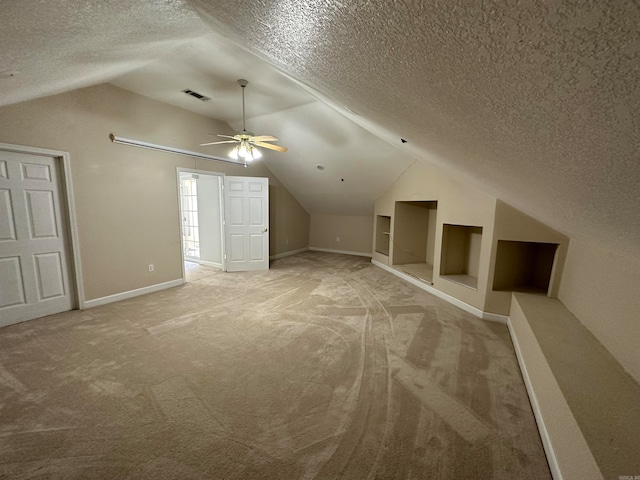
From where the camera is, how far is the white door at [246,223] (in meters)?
5.36

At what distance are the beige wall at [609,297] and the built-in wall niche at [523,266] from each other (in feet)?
2.37

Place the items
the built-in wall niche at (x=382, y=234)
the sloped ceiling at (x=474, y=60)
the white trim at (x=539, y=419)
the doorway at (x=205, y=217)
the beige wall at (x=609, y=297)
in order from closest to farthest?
1. the sloped ceiling at (x=474, y=60)
2. the white trim at (x=539, y=419)
3. the beige wall at (x=609, y=297)
4. the doorway at (x=205, y=217)
5. the built-in wall niche at (x=382, y=234)

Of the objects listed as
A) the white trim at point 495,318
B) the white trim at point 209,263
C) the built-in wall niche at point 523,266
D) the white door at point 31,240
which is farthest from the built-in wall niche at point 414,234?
the white door at point 31,240

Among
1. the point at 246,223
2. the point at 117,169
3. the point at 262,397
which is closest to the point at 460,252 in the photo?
the point at 262,397

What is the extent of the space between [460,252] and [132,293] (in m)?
5.17

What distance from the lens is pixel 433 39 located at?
56 centimetres

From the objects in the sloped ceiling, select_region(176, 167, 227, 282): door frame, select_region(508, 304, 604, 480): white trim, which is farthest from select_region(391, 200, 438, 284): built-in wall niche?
the sloped ceiling

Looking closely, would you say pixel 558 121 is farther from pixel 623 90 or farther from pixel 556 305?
pixel 556 305

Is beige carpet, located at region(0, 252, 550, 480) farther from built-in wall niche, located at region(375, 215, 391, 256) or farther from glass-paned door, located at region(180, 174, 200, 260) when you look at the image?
glass-paned door, located at region(180, 174, 200, 260)

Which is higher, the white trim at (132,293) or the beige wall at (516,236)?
the beige wall at (516,236)

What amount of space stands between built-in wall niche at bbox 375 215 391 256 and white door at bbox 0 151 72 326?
5459mm

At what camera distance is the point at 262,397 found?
6.62ft

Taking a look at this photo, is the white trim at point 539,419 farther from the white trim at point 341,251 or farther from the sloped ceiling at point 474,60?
the white trim at point 341,251

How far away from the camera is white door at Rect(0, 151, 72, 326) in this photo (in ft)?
9.72
